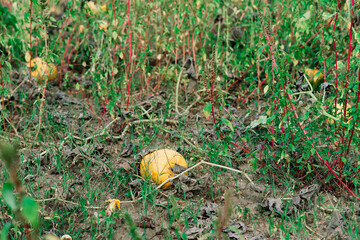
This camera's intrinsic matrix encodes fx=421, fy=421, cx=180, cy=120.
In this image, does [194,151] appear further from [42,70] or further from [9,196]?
[9,196]

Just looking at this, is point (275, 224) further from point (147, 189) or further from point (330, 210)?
point (147, 189)

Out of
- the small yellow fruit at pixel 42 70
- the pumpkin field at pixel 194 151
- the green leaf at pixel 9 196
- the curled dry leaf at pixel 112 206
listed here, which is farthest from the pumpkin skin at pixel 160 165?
the green leaf at pixel 9 196

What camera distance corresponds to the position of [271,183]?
2.87 m

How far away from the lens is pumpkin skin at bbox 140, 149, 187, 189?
2.82m

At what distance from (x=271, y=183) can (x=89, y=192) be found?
1.22 m

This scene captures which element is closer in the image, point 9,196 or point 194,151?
point 9,196

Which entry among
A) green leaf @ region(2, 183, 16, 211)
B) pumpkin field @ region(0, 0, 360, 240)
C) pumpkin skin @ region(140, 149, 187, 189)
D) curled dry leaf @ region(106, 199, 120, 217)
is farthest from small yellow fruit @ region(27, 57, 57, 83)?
green leaf @ region(2, 183, 16, 211)

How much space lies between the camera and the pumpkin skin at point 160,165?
282 cm

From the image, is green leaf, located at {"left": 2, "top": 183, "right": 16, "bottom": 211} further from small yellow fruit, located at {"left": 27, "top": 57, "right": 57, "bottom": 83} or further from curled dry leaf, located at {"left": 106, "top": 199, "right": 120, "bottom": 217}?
small yellow fruit, located at {"left": 27, "top": 57, "right": 57, "bottom": 83}

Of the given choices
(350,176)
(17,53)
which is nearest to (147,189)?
(350,176)

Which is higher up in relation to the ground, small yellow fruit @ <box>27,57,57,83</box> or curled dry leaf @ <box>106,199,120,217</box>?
small yellow fruit @ <box>27,57,57,83</box>

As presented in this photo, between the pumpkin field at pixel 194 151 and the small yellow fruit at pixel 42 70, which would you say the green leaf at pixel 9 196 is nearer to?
the pumpkin field at pixel 194 151

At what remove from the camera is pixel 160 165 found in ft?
9.34

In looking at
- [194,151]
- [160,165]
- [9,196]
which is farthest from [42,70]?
[9,196]
